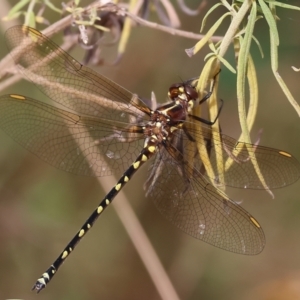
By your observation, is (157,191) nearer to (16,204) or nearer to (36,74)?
(36,74)

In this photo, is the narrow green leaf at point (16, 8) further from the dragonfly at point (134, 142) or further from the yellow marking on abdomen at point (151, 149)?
the yellow marking on abdomen at point (151, 149)

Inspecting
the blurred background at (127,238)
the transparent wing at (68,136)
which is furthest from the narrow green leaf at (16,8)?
the blurred background at (127,238)

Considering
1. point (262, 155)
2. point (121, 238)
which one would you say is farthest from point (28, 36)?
point (121, 238)

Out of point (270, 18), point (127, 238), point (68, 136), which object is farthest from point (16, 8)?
point (127, 238)

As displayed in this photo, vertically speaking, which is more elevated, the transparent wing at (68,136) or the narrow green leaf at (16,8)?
the narrow green leaf at (16,8)

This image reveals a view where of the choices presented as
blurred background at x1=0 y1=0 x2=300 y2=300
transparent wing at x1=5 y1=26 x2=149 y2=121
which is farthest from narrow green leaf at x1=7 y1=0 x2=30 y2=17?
blurred background at x1=0 y1=0 x2=300 y2=300

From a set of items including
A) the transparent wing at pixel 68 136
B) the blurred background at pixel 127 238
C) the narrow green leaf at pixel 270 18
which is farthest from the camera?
the blurred background at pixel 127 238
